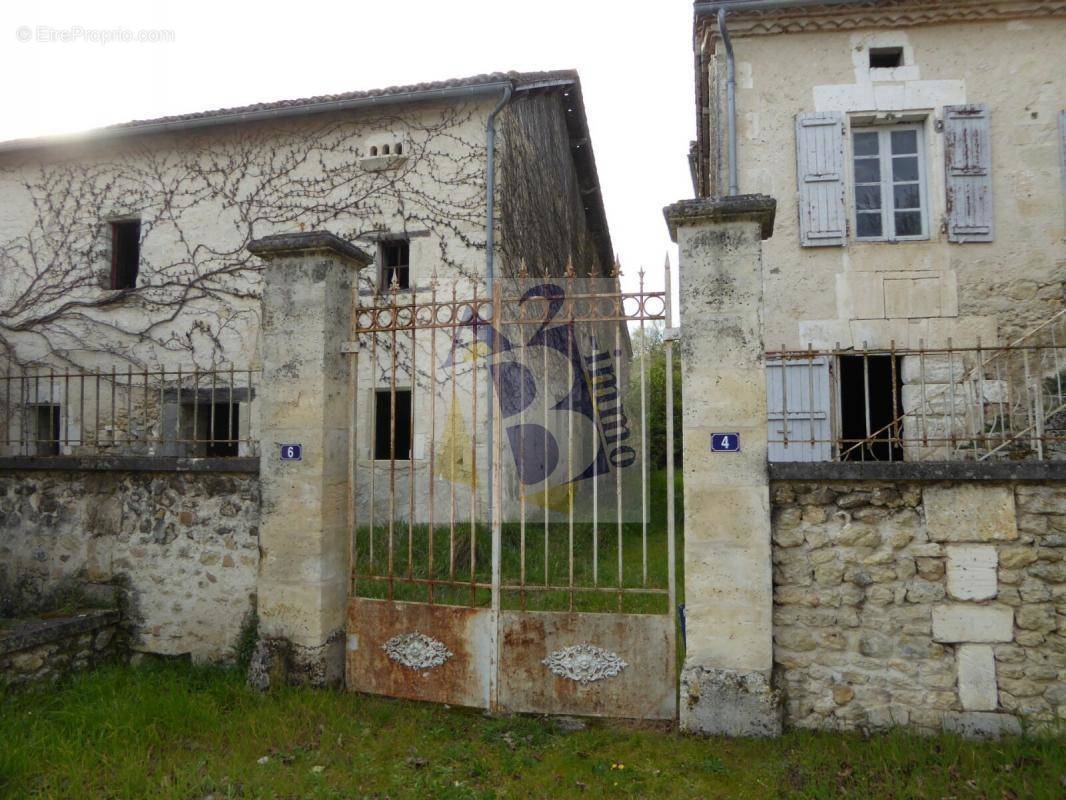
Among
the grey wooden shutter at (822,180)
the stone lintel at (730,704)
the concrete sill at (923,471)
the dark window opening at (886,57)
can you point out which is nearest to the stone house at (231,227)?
the grey wooden shutter at (822,180)

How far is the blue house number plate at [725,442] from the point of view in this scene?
3.82 m

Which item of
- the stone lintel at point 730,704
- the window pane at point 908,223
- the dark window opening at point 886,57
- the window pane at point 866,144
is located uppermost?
the dark window opening at point 886,57

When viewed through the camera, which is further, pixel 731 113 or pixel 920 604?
pixel 731 113

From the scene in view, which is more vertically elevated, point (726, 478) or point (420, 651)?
point (726, 478)

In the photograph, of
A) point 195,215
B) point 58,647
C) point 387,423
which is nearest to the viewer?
point 58,647

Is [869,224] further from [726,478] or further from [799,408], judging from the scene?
[726,478]

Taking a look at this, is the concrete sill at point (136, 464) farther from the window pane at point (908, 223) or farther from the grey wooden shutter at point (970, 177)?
the grey wooden shutter at point (970, 177)

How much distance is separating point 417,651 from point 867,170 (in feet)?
23.3

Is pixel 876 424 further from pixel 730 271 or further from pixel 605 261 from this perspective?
pixel 605 261

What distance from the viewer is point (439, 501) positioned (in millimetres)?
8641

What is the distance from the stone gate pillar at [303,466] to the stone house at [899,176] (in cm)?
477

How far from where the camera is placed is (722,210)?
387cm

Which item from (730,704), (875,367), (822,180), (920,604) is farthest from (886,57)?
(730,704)

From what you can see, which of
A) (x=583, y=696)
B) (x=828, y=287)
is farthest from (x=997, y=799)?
(x=828, y=287)
